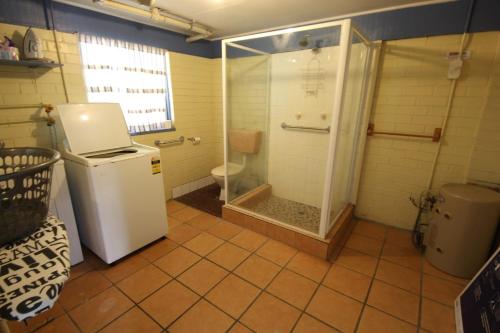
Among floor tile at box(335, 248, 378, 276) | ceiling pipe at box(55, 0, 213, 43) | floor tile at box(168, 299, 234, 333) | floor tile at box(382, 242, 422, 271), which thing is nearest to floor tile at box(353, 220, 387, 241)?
floor tile at box(382, 242, 422, 271)

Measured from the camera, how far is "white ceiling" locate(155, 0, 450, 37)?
6.55 ft

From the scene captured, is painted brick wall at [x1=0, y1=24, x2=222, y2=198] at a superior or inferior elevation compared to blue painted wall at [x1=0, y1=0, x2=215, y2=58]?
inferior

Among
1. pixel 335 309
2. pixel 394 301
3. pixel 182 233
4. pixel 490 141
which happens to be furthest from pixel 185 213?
pixel 490 141

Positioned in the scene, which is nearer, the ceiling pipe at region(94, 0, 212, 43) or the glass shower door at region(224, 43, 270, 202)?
the ceiling pipe at region(94, 0, 212, 43)

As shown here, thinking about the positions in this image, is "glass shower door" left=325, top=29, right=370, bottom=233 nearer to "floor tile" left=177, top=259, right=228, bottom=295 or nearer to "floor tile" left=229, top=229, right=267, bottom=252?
"floor tile" left=229, top=229, right=267, bottom=252

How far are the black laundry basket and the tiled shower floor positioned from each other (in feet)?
6.26

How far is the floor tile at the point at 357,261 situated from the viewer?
1.92 m

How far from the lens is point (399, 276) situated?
184 cm

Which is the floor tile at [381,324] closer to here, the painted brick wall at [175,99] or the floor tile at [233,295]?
the floor tile at [233,295]

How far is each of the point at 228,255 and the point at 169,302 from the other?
61 centimetres

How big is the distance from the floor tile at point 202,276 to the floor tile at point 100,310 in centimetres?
40

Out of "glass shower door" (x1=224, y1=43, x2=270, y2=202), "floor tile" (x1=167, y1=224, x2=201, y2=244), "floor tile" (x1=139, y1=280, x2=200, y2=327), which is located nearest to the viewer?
"floor tile" (x1=139, y1=280, x2=200, y2=327)

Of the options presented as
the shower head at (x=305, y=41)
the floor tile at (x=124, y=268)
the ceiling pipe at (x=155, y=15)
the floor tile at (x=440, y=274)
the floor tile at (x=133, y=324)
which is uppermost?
the ceiling pipe at (x=155, y=15)

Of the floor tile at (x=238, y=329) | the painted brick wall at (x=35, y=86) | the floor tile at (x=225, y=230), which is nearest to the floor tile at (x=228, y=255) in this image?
the floor tile at (x=225, y=230)
